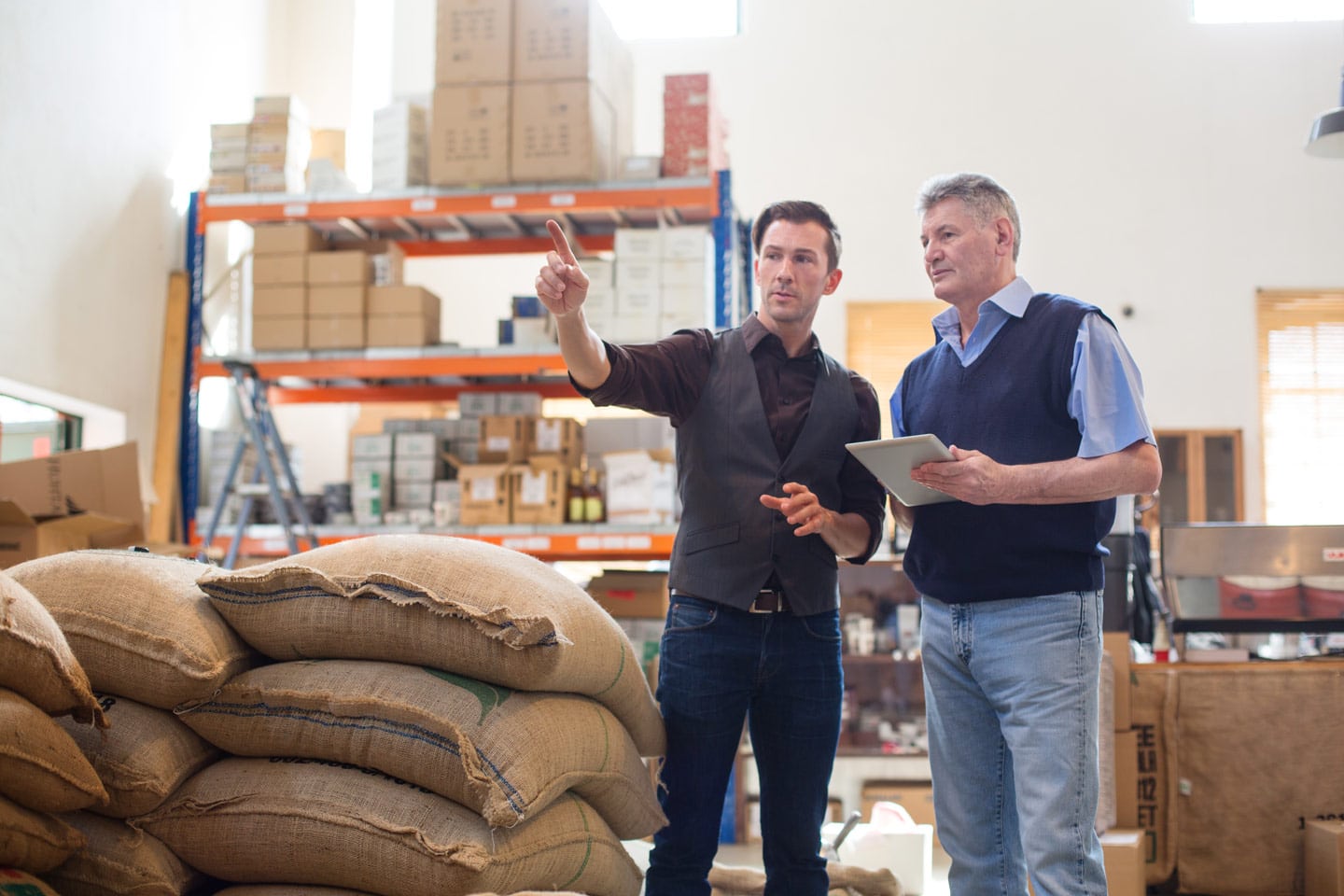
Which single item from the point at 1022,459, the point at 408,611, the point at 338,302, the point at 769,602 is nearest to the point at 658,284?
the point at 338,302

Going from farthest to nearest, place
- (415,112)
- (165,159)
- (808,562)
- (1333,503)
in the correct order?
(1333,503) < (165,159) < (415,112) < (808,562)

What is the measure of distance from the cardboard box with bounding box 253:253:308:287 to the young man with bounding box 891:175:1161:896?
160 inches

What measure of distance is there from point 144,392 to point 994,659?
5254 millimetres

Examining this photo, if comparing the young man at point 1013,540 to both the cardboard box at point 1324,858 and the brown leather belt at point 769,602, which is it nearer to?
the brown leather belt at point 769,602

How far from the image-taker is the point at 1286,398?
28.9 feet

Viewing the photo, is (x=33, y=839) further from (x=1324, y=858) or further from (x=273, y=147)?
(x=273, y=147)

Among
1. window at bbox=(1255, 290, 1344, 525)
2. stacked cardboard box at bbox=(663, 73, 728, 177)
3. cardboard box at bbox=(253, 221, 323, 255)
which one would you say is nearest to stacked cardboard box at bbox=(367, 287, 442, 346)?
cardboard box at bbox=(253, 221, 323, 255)

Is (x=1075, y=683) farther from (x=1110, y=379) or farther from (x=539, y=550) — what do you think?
(x=539, y=550)

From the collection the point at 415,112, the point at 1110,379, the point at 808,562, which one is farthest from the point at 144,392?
the point at 1110,379

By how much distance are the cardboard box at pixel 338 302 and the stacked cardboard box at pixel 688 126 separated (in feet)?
5.06

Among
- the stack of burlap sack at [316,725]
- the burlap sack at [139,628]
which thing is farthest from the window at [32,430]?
the stack of burlap sack at [316,725]

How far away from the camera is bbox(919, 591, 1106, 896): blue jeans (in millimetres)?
2086

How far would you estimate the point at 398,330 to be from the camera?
5.75 meters

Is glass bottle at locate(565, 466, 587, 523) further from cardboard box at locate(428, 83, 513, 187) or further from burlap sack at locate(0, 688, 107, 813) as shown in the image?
burlap sack at locate(0, 688, 107, 813)
